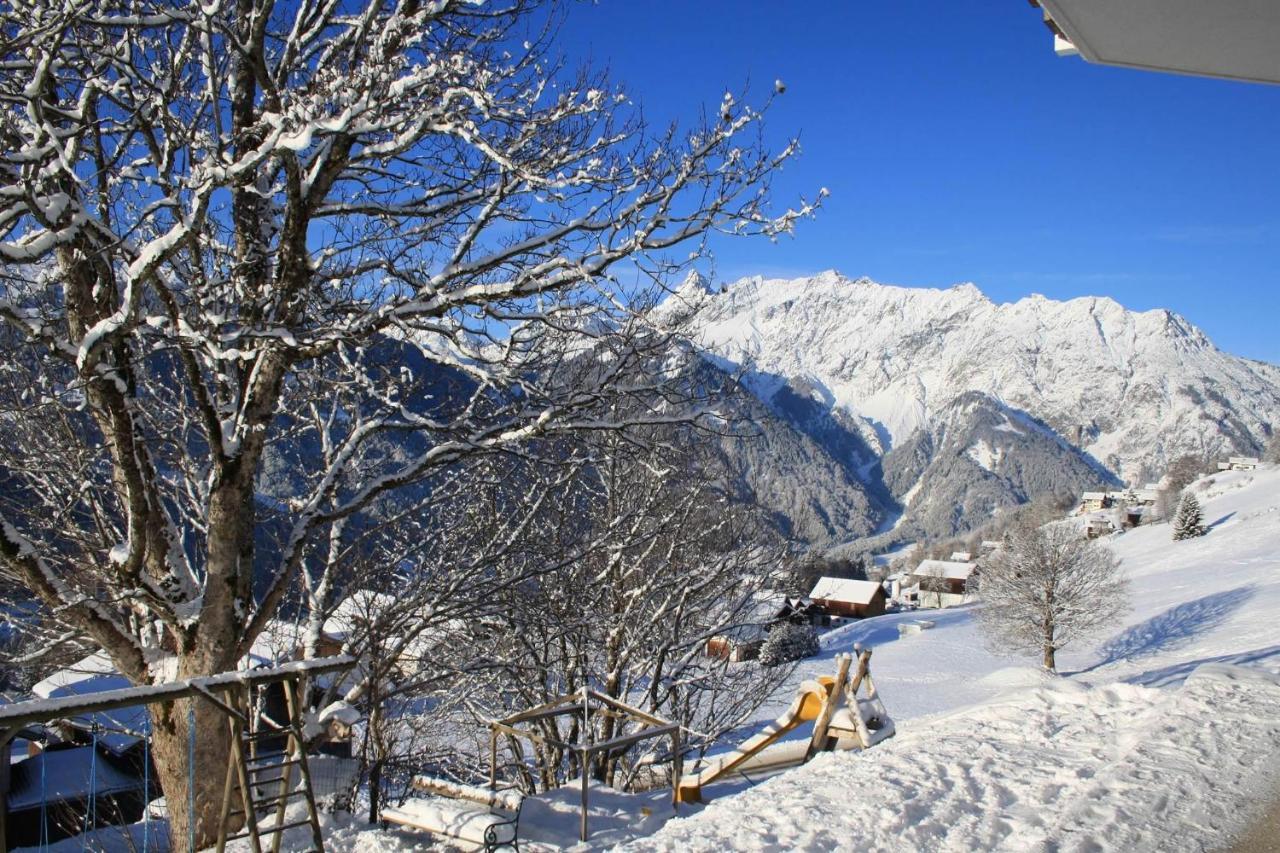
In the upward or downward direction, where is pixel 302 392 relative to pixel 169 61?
downward

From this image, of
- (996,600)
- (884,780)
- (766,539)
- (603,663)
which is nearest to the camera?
(884,780)

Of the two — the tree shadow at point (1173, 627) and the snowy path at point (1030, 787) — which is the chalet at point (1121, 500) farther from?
the snowy path at point (1030, 787)

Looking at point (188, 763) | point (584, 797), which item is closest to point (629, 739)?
point (584, 797)

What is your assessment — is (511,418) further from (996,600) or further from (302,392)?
(996,600)

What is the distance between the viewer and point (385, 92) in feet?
16.5

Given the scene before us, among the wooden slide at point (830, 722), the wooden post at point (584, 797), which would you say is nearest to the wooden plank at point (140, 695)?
the wooden post at point (584, 797)

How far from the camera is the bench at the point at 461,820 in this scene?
241 inches

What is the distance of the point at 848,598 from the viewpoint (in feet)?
279

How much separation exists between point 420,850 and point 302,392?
428 cm

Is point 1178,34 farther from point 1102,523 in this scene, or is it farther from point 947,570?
point 1102,523

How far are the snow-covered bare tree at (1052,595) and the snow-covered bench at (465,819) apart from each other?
40139 mm

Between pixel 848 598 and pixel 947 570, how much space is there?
2795 centimetres

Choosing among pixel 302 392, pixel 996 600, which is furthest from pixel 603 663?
pixel 996 600

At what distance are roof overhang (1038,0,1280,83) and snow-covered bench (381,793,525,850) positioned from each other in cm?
652
